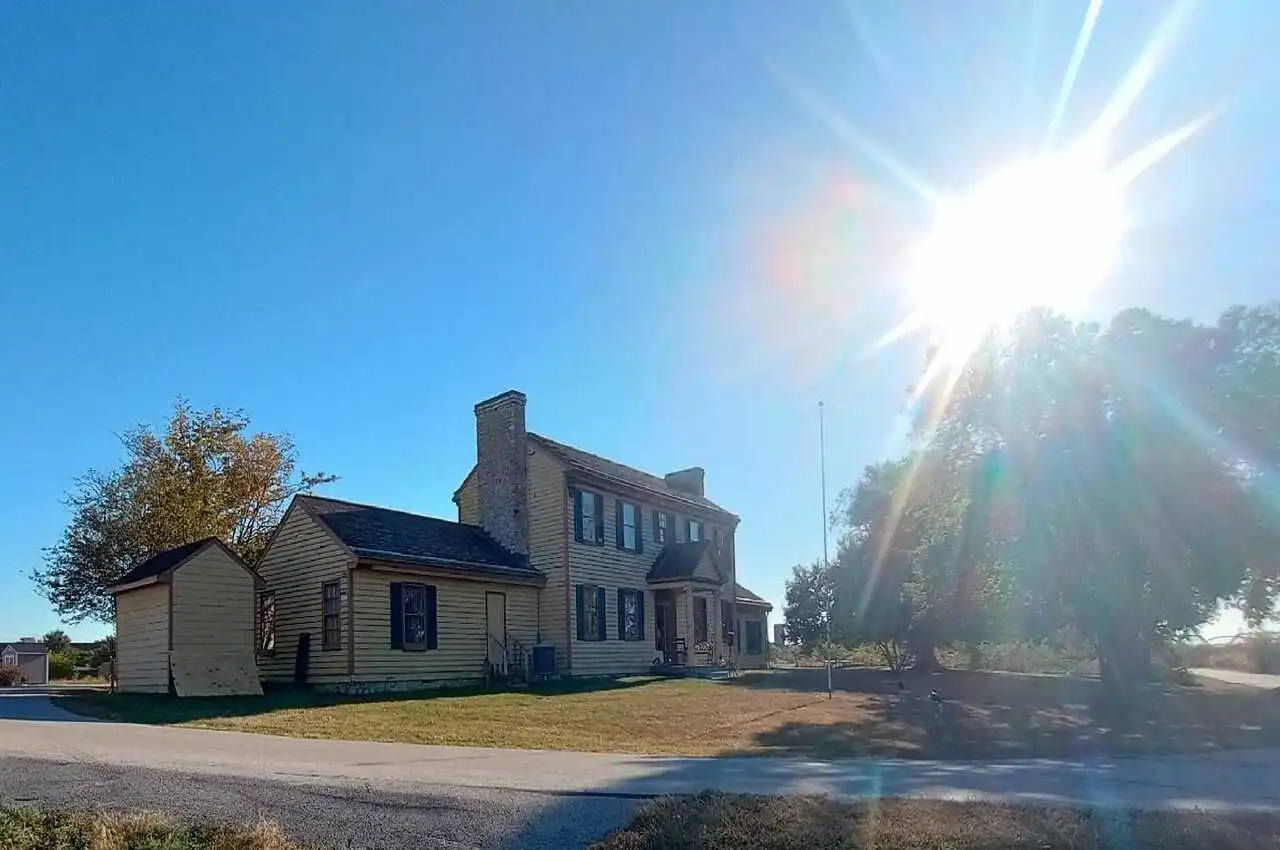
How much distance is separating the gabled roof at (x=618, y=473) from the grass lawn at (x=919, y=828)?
22.0 meters

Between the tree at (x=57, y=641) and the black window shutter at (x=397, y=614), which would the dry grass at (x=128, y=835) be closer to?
the black window shutter at (x=397, y=614)

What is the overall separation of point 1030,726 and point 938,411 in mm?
8712

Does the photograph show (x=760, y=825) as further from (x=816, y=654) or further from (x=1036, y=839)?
(x=816, y=654)

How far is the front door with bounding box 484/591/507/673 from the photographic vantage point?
1021 inches

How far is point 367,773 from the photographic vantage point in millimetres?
9500

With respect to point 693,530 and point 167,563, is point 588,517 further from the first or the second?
point 167,563

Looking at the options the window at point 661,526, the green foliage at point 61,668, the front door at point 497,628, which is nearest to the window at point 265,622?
the front door at point 497,628

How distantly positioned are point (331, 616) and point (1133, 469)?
18246mm

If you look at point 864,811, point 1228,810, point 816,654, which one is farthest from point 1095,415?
point 816,654

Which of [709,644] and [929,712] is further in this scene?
[709,644]

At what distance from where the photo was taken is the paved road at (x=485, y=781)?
7391 mm

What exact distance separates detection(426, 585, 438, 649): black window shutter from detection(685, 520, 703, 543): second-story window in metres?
13.8

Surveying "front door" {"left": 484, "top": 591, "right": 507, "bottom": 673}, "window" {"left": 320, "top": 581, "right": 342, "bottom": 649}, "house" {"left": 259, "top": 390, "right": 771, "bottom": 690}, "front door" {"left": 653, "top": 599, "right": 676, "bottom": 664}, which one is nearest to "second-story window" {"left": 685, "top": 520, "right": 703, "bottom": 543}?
"house" {"left": 259, "top": 390, "right": 771, "bottom": 690}

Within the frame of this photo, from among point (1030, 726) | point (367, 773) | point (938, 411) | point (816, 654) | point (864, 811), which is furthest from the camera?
point (816, 654)
